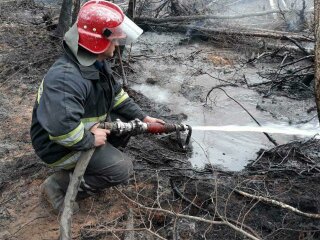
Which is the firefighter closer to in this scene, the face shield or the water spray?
the face shield

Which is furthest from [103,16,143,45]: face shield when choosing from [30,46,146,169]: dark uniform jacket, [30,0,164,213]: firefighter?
[30,46,146,169]: dark uniform jacket

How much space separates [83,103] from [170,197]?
1.30 metres

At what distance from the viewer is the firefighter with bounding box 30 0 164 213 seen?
305 cm

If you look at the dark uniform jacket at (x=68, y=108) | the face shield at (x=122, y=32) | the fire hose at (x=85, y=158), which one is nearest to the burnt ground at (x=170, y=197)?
the fire hose at (x=85, y=158)

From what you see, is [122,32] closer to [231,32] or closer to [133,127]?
[133,127]

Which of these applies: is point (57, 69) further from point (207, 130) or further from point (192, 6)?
point (192, 6)

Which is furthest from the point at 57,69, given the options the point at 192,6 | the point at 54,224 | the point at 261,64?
the point at 192,6

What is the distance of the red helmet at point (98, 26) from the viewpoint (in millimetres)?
3189

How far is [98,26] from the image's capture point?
320 cm

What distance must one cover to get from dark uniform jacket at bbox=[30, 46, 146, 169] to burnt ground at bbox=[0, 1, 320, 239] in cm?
60

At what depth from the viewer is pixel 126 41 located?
3.43 metres

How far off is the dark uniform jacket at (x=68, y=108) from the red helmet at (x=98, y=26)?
6.8 inches

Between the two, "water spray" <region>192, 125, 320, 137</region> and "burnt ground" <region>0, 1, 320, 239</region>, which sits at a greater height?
"burnt ground" <region>0, 1, 320, 239</region>

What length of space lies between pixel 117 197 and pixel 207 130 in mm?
1993
